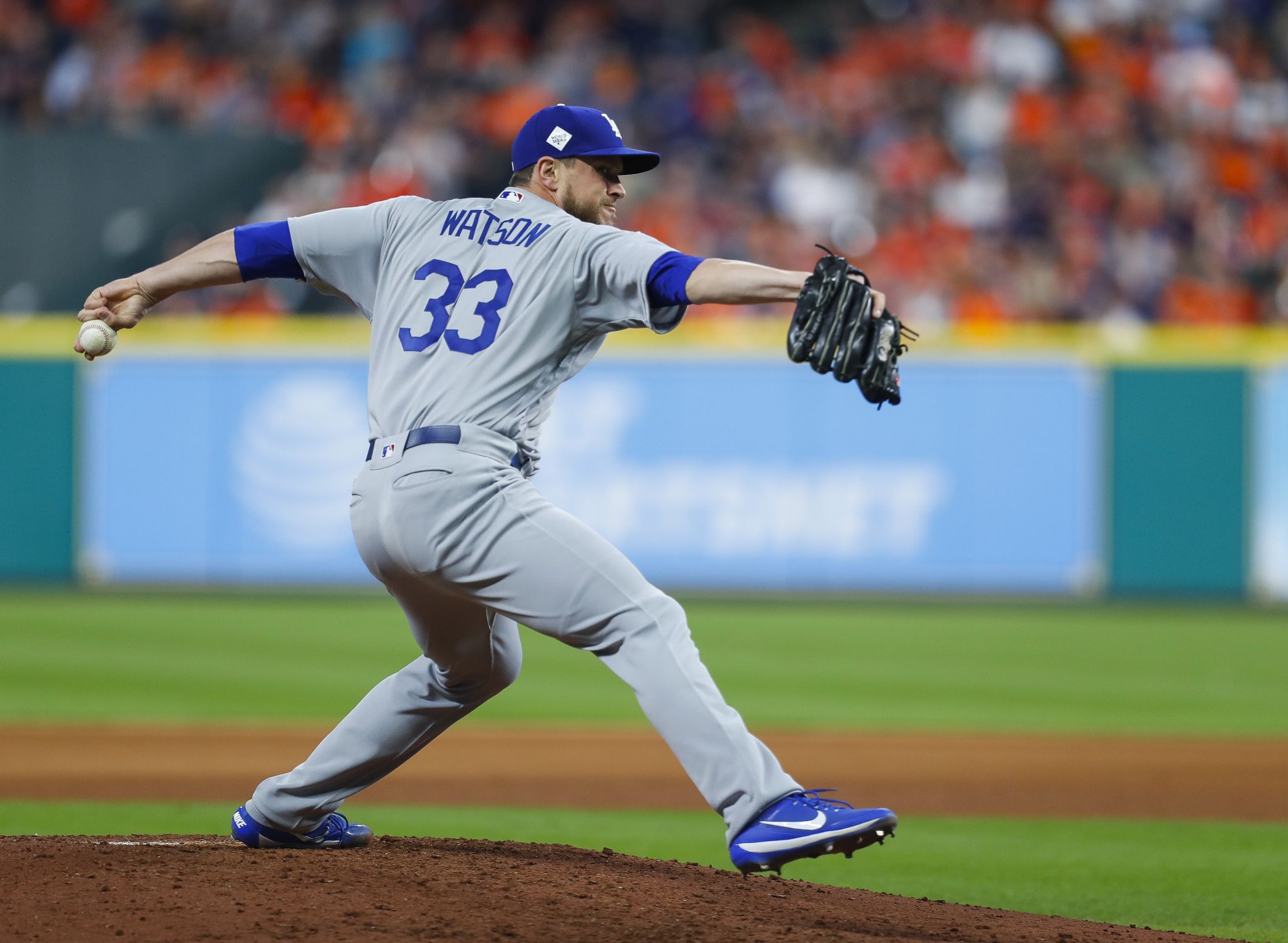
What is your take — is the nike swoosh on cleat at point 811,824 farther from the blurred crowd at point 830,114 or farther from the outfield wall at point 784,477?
the blurred crowd at point 830,114

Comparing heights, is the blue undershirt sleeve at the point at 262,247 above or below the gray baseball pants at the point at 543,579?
above

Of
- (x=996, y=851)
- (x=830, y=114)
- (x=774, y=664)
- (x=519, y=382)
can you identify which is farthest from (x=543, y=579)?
(x=830, y=114)

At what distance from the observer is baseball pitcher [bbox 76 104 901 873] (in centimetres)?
342

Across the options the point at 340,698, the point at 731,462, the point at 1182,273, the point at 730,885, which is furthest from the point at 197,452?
the point at 730,885

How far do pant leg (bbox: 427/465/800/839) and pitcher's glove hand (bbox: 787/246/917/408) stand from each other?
572mm

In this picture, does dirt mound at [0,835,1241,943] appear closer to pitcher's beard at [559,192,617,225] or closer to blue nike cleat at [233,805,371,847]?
blue nike cleat at [233,805,371,847]

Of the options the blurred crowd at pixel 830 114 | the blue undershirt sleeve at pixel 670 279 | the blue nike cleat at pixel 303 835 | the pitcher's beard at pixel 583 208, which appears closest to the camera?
the blue undershirt sleeve at pixel 670 279

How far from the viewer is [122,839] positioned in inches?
179

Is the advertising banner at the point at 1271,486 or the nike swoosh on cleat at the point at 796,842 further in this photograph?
the advertising banner at the point at 1271,486

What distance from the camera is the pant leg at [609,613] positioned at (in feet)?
11.4

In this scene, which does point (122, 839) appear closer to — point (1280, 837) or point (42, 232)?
point (1280, 837)

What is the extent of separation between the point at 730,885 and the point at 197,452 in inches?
399

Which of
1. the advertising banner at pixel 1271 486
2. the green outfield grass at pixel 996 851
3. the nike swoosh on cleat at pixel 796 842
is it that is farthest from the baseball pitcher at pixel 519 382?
the advertising banner at pixel 1271 486

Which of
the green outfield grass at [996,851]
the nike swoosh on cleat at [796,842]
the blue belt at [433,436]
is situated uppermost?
the blue belt at [433,436]
